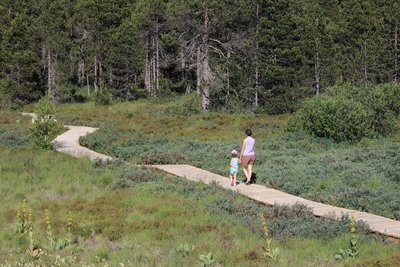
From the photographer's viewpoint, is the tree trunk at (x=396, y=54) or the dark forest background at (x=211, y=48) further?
the tree trunk at (x=396, y=54)

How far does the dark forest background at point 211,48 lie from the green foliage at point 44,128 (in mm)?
20426

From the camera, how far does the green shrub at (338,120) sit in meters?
25.8

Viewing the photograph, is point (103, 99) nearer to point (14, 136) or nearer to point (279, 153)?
point (14, 136)

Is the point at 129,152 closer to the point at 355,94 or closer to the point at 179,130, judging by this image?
the point at 179,130

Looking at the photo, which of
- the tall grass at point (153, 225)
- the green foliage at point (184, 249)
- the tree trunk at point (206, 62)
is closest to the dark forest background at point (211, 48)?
the tree trunk at point (206, 62)

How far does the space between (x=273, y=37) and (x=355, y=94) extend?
13533mm

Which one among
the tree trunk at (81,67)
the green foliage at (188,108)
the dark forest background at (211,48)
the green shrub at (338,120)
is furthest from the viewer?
the tree trunk at (81,67)

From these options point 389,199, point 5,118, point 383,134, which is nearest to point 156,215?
point 389,199

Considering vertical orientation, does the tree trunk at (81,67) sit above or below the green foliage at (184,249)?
above

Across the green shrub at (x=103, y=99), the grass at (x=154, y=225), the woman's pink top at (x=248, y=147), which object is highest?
the woman's pink top at (x=248, y=147)

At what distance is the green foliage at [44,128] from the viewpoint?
2164 centimetres

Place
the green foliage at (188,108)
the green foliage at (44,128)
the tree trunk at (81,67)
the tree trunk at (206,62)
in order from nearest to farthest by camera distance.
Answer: the green foliage at (44,128)
the green foliage at (188,108)
the tree trunk at (206,62)
the tree trunk at (81,67)

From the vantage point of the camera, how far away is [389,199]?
42.7 feet

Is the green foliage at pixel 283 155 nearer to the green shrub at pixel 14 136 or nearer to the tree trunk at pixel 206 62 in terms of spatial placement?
the green shrub at pixel 14 136
